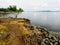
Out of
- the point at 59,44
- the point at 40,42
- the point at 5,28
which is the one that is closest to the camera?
the point at 40,42

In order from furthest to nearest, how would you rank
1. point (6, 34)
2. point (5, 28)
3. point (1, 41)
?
point (5, 28) → point (6, 34) → point (1, 41)

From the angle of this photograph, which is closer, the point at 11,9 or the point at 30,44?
the point at 30,44

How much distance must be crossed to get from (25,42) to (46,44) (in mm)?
4830

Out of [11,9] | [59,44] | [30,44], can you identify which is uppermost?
[30,44]

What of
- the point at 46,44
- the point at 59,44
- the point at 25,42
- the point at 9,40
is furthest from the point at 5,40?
the point at 59,44

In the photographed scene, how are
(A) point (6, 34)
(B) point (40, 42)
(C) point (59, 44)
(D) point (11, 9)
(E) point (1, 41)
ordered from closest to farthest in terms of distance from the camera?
(E) point (1, 41), (A) point (6, 34), (B) point (40, 42), (C) point (59, 44), (D) point (11, 9)

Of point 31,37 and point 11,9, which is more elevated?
point 31,37

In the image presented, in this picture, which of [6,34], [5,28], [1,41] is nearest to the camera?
[1,41]

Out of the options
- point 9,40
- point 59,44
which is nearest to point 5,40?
point 9,40

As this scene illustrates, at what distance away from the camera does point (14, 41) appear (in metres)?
22.8

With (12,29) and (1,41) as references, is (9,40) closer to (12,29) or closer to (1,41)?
(1,41)

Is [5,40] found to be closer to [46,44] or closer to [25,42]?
[25,42]

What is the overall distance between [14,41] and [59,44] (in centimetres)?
1029

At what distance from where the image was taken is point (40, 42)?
1001 inches
